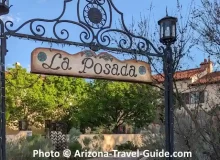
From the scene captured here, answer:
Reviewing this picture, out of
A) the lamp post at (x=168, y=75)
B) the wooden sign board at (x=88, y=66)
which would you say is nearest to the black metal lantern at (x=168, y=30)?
the lamp post at (x=168, y=75)

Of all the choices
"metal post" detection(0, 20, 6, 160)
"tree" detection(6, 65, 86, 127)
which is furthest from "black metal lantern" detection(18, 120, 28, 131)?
"metal post" detection(0, 20, 6, 160)

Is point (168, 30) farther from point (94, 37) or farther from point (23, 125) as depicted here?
point (23, 125)

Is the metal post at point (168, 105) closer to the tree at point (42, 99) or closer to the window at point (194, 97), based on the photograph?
the window at point (194, 97)

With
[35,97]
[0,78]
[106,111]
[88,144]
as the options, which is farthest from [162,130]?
[35,97]

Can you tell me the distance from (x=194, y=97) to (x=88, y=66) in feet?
14.5

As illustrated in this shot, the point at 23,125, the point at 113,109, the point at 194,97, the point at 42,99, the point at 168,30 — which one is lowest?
the point at 23,125

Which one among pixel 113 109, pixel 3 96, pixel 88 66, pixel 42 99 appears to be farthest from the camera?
pixel 42 99

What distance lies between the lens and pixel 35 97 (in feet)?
97.2

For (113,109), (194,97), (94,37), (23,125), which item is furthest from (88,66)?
(23,125)

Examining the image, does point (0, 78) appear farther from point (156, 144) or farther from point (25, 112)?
point (25, 112)

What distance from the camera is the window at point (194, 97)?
8.39 meters

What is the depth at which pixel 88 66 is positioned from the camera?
5.05m

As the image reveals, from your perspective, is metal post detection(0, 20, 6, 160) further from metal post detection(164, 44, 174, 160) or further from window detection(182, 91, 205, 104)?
window detection(182, 91, 205, 104)

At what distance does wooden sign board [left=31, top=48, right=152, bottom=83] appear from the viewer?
4.71 m
